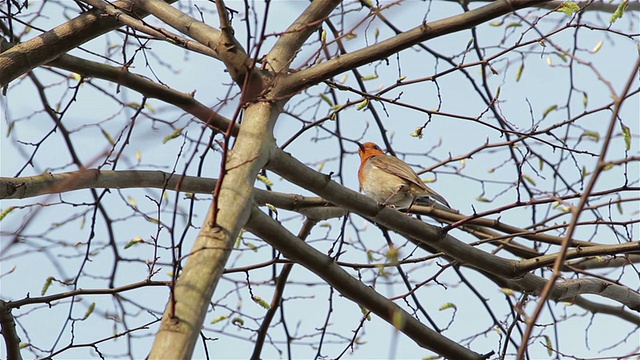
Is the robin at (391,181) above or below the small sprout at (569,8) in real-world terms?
above

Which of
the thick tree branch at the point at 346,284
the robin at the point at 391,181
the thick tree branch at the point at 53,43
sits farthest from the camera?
the robin at the point at 391,181

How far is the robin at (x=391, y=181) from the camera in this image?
507cm

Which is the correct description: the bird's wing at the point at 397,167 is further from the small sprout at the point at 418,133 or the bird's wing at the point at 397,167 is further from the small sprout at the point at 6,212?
the small sprout at the point at 6,212

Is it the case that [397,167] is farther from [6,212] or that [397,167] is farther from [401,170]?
[6,212]

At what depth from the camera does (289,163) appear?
2.82m

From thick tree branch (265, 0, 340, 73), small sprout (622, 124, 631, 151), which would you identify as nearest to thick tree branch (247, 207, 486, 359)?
thick tree branch (265, 0, 340, 73)

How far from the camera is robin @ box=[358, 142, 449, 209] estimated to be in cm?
507

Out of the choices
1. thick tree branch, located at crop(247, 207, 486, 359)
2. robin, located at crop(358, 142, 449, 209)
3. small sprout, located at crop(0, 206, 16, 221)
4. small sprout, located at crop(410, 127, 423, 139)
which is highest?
robin, located at crop(358, 142, 449, 209)

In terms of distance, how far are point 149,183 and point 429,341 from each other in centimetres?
154

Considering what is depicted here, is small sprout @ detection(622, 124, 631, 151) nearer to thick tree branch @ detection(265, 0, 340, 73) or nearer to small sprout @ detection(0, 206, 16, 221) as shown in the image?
thick tree branch @ detection(265, 0, 340, 73)

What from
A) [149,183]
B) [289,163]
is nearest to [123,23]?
[149,183]

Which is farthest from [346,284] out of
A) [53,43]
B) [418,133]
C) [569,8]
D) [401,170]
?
[401,170]

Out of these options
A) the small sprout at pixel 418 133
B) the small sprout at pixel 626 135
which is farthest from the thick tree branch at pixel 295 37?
the small sprout at pixel 626 135

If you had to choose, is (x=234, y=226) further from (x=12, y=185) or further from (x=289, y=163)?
(x=12, y=185)
